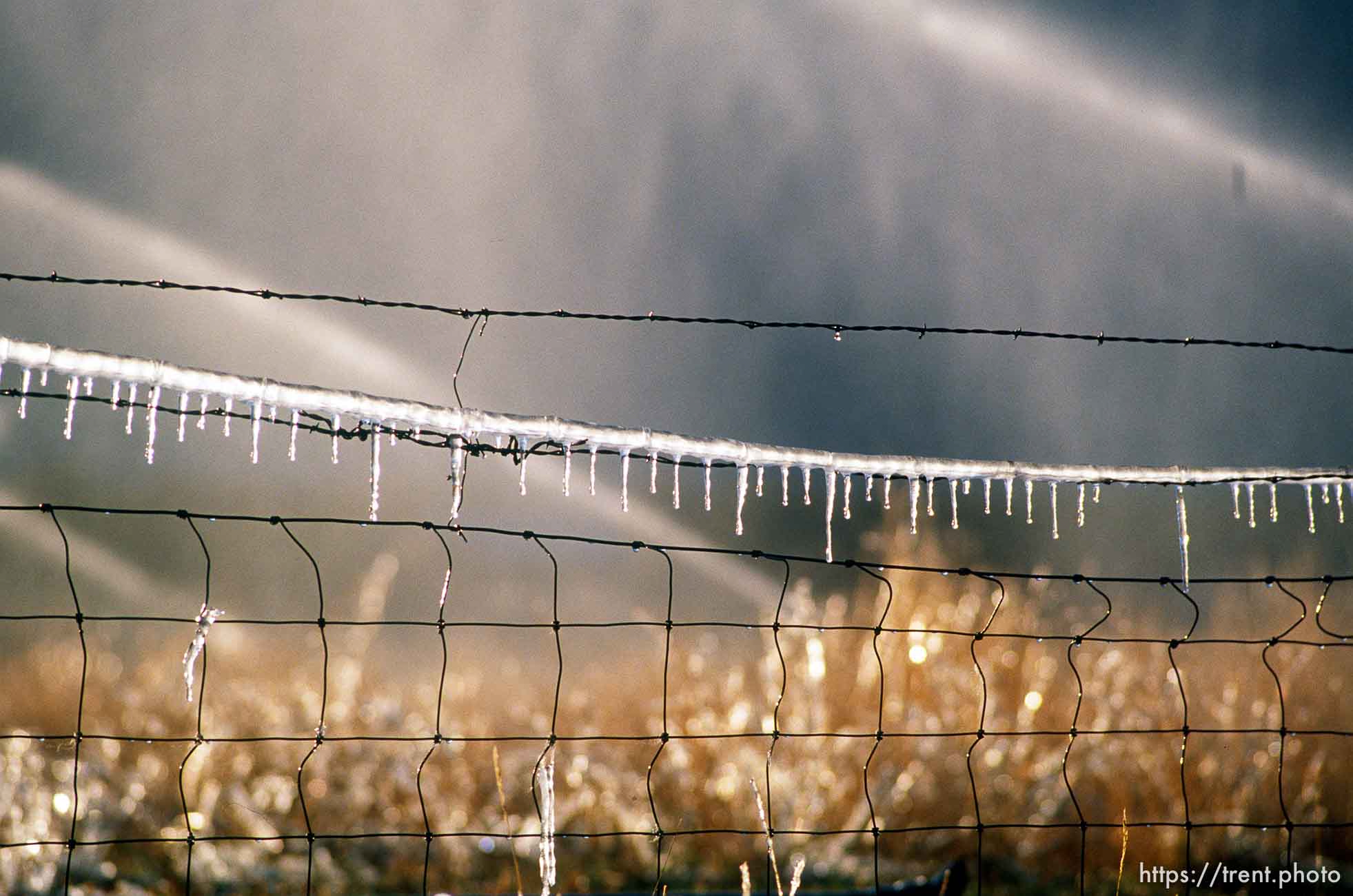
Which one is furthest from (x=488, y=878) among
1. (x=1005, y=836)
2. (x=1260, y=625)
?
(x=1260, y=625)

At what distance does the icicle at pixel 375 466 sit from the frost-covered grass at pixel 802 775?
5.43 m

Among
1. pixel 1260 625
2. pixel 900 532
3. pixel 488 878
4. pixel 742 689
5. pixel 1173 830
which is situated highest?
pixel 900 532

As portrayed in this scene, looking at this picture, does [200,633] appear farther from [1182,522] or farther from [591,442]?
[1182,522]

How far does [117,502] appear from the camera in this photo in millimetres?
30422

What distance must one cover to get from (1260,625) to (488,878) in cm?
796

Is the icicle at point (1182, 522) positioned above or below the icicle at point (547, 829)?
above

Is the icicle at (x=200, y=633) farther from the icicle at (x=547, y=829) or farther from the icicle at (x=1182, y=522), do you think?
the icicle at (x=1182, y=522)

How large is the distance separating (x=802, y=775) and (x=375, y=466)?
686 centimetres

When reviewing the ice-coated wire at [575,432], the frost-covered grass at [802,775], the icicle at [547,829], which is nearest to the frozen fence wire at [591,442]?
the ice-coated wire at [575,432]

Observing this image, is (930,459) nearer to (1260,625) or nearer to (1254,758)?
(1254,758)

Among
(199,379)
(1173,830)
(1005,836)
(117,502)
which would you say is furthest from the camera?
(117,502)

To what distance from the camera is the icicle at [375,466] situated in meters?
3.33

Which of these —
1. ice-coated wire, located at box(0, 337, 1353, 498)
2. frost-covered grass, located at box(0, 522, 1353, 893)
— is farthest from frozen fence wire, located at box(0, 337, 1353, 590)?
frost-covered grass, located at box(0, 522, 1353, 893)

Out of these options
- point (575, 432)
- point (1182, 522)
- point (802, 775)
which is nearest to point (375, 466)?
point (575, 432)
